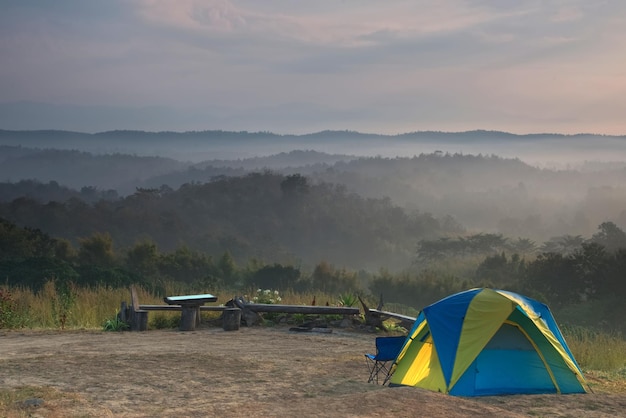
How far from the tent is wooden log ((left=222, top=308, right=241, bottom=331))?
20.6 ft

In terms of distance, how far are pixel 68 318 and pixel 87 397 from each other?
9.22 metres

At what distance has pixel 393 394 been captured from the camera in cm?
1084

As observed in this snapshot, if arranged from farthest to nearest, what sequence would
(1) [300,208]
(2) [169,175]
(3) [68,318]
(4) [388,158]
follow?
1. (4) [388,158]
2. (2) [169,175]
3. (1) [300,208]
4. (3) [68,318]

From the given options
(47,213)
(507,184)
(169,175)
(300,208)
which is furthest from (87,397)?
(507,184)

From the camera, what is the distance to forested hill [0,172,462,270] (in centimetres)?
8644

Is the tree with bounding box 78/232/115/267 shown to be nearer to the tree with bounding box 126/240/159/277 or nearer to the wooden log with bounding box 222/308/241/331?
the tree with bounding box 126/240/159/277

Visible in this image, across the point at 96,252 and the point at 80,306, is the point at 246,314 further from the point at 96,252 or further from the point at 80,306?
the point at 96,252

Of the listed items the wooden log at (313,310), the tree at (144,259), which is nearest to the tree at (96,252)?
the tree at (144,259)

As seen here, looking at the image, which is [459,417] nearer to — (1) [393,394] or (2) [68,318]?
(1) [393,394]

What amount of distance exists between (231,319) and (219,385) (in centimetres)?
627

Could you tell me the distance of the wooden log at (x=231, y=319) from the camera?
1798 centimetres

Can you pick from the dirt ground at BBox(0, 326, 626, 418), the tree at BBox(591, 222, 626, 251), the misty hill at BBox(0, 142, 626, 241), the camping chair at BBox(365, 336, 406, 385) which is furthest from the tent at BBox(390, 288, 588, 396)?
the misty hill at BBox(0, 142, 626, 241)

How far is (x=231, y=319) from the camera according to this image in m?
18.0

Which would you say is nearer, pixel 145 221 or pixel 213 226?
pixel 145 221
